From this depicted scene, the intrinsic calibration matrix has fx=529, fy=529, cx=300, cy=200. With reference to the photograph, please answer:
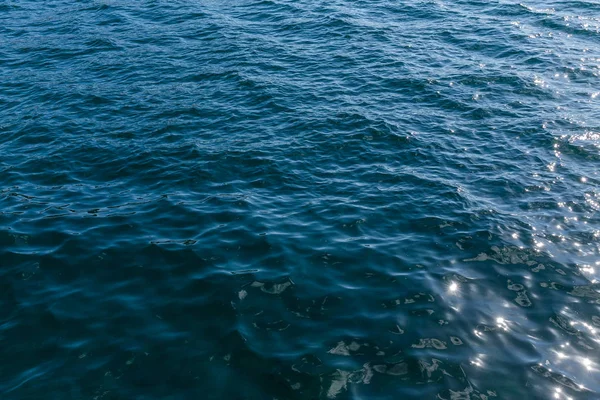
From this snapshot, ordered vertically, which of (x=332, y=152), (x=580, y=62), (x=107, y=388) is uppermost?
(x=580, y=62)

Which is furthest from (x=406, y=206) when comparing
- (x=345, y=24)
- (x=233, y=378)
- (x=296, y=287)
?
(x=345, y=24)

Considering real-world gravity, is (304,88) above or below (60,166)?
above

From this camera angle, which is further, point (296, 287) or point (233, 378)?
point (296, 287)

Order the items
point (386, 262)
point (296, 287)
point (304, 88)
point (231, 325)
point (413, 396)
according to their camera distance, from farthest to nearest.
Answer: point (304, 88), point (386, 262), point (296, 287), point (231, 325), point (413, 396)

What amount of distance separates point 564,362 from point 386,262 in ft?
23.9

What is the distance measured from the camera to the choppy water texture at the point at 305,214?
1730 centimetres

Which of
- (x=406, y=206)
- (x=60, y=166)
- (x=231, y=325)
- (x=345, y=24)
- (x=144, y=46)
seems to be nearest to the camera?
(x=231, y=325)

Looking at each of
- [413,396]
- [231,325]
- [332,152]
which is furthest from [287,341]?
[332,152]

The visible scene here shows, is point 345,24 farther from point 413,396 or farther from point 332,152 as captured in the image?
point 413,396

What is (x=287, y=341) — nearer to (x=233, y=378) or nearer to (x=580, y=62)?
(x=233, y=378)

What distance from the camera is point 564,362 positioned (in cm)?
1750

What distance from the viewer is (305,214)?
2484 centimetres

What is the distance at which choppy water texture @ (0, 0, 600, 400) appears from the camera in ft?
56.7

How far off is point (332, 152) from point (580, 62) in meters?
21.4
